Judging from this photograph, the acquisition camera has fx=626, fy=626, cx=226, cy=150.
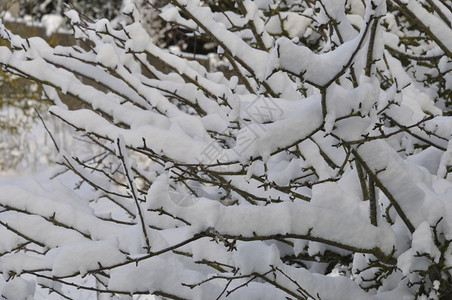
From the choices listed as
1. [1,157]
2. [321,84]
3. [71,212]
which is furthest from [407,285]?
[1,157]

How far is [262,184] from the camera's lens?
1867mm

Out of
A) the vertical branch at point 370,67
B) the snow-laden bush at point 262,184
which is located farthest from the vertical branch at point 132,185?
the vertical branch at point 370,67

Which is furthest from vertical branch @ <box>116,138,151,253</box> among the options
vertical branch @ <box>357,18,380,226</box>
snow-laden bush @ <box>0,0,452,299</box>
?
vertical branch @ <box>357,18,380,226</box>

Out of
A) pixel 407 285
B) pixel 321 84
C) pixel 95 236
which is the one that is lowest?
pixel 407 285

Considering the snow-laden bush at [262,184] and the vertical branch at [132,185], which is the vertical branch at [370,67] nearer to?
the snow-laden bush at [262,184]

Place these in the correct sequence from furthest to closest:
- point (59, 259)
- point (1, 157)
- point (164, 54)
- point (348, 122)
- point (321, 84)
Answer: point (1, 157) < point (164, 54) < point (59, 259) < point (348, 122) < point (321, 84)

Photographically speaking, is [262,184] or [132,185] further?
[262,184]

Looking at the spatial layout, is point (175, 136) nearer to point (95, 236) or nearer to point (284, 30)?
point (95, 236)

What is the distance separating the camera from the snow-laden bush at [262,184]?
134 cm

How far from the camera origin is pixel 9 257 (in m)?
1.93

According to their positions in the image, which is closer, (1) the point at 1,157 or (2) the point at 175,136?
(2) the point at 175,136

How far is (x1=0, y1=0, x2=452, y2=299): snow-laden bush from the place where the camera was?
52.7 inches

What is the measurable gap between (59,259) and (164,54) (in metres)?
1.16

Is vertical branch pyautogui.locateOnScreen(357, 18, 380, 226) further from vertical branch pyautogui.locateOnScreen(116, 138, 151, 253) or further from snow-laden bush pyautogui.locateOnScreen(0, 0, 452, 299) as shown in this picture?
vertical branch pyautogui.locateOnScreen(116, 138, 151, 253)
